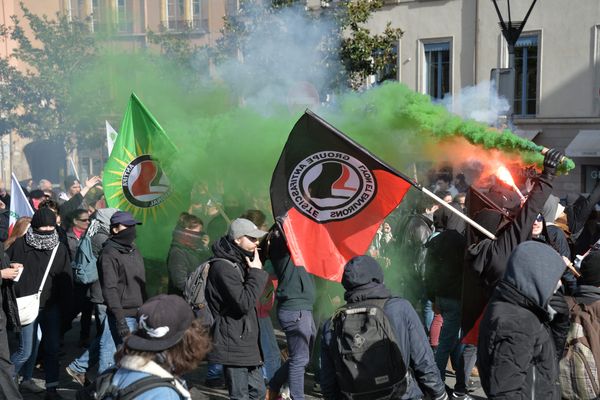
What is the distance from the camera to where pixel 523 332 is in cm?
358

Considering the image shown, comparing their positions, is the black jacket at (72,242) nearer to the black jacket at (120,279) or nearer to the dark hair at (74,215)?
the dark hair at (74,215)

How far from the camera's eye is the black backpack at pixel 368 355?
415cm

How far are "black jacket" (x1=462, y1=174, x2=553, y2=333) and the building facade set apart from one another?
16.2m

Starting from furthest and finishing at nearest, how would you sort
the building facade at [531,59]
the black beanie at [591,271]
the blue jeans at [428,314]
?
the building facade at [531,59] < the blue jeans at [428,314] < the black beanie at [591,271]

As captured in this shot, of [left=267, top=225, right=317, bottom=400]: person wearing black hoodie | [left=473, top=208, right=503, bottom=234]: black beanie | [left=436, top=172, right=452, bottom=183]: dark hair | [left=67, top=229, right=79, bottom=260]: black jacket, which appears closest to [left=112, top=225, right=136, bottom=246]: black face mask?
[left=267, top=225, right=317, bottom=400]: person wearing black hoodie

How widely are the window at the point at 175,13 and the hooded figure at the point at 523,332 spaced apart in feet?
105

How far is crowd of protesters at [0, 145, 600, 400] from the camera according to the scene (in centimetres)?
360

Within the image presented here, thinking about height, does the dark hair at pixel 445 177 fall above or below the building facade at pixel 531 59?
below

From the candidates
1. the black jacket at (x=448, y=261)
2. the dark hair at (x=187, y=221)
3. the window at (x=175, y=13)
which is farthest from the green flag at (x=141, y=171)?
the window at (x=175, y=13)

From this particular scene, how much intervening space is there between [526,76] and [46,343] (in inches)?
723

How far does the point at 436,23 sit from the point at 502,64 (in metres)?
2.37

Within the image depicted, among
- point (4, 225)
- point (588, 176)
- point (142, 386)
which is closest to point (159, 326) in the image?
point (142, 386)

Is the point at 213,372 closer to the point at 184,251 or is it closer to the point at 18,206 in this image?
the point at 184,251

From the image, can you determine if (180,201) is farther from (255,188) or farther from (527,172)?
(527,172)
